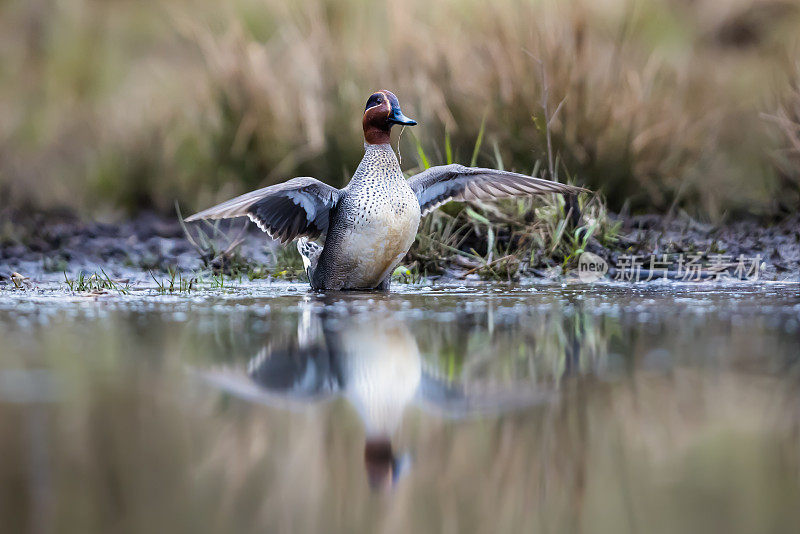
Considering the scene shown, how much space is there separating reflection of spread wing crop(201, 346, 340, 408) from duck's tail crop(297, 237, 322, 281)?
235 cm

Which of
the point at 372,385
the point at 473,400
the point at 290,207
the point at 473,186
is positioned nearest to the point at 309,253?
the point at 290,207

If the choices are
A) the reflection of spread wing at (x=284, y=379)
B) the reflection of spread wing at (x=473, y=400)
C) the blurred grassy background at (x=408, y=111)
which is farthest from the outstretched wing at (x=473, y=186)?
the reflection of spread wing at (x=473, y=400)

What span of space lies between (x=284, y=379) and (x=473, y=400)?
607 mm

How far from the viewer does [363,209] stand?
215 inches

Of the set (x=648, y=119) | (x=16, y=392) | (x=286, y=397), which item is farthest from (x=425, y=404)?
(x=648, y=119)

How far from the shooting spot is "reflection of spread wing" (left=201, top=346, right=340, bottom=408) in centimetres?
288

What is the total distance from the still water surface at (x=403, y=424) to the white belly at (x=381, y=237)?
1.03 meters

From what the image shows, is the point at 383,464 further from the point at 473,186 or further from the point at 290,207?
the point at 473,186

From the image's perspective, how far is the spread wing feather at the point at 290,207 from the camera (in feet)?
17.4

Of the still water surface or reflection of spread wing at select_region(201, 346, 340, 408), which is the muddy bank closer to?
the still water surface

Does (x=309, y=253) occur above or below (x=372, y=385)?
above

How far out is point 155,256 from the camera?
278 inches

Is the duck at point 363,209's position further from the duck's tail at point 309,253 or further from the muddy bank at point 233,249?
the muddy bank at point 233,249

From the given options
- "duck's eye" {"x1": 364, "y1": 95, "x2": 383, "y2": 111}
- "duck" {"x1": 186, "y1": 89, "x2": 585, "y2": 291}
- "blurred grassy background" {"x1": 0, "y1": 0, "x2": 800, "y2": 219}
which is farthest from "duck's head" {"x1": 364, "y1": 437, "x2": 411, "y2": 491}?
"blurred grassy background" {"x1": 0, "y1": 0, "x2": 800, "y2": 219}
